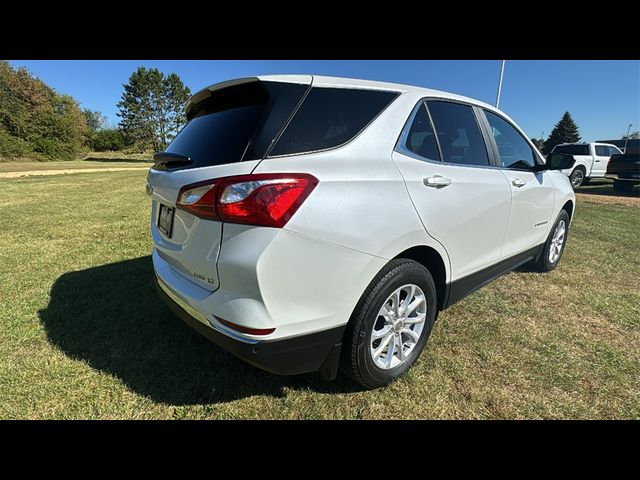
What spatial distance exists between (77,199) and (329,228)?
10.1 meters

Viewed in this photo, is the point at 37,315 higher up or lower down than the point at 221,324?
lower down

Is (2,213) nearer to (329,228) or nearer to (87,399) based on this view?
(87,399)

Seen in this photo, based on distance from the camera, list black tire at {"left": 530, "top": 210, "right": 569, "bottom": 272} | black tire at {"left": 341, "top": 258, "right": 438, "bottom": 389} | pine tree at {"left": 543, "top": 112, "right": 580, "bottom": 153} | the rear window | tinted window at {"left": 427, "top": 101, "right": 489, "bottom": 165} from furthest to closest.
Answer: pine tree at {"left": 543, "top": 112, "right": 580, "bottom": 153} → the rear window → black tire at {"left": 530, "top": 210, "right": 569, "bottom": 272} → tinted window at {"left": 427, "top": 101, "right": 489, "bottom": 165} → black tire at {"left": 341, "top": 258, "right": 438, "bottom": 389}

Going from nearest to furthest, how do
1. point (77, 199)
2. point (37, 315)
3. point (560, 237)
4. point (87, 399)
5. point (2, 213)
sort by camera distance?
1. point (87, 399)
2. point (37, 315)
3. point (560, 237)
4. point (2, 213)
5. point (77, 199)

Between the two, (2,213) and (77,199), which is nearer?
(2,213)

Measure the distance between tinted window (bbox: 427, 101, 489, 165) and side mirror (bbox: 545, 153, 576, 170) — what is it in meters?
1.25

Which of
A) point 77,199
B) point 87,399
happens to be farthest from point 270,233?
point 77,199

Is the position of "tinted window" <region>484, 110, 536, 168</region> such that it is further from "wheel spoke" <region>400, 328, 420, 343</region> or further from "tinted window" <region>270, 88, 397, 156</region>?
"wheel spoke" <region>400, 328, 420, 343</region>

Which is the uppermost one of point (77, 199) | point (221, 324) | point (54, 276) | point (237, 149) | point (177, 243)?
point (237, 149)

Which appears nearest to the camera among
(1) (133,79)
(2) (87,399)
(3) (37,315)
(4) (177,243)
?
(4) (177,243)

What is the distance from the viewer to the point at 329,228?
156 cm

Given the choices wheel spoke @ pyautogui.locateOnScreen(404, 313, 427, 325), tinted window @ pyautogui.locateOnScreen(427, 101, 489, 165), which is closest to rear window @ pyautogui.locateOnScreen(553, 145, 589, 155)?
tinted window @ pyautogui.locateOnScreen(427, 101, 489, 165)

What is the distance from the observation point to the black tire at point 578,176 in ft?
45.1

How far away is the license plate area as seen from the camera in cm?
187
